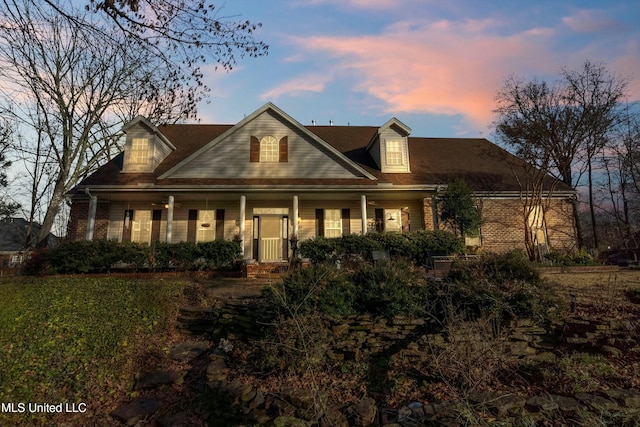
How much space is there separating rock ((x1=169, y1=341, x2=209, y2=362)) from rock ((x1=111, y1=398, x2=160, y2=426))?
36.0 inches

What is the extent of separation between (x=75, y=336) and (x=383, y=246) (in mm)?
8666

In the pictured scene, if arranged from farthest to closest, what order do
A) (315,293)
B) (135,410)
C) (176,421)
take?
(315,293), (135,410), (176,421)

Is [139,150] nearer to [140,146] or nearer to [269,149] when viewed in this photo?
[140,146]

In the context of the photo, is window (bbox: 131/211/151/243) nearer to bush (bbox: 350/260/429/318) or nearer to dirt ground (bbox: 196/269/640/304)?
dirt ground (bbox: 196/269/640/304)

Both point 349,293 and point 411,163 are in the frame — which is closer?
point 349,293

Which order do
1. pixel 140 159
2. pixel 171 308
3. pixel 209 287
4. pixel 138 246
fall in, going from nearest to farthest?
pixel 171 308 < pixel 209 287 < pixel 138 246 < pixel 140 159

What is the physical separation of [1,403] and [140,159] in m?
12.3

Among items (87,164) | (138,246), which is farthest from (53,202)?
(138,246)

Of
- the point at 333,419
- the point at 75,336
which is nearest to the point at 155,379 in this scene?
the point at 75,336

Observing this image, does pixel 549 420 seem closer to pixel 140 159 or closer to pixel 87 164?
pixel 140 159

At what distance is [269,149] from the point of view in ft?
49.5

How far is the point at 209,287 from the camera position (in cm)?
908

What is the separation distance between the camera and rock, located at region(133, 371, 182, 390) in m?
5.18

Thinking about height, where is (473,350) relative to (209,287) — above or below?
below
